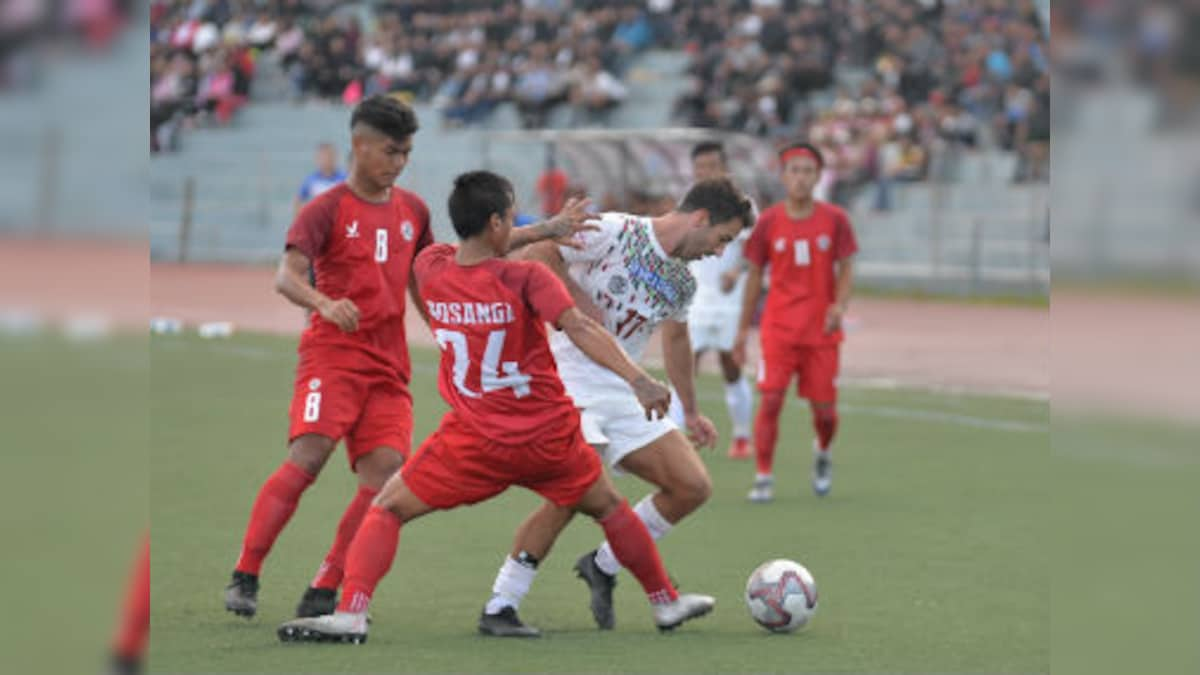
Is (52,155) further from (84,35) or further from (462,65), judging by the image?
(462,65)

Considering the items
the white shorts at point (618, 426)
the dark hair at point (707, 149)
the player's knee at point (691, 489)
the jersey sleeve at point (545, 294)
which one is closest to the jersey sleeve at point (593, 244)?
the white shorts at point (618, 426)

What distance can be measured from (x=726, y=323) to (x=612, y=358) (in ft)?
25.8

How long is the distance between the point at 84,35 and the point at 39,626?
5.06 ft

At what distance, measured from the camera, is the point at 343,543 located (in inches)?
305

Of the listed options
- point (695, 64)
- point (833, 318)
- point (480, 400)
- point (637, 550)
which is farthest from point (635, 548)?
point (695, 64)

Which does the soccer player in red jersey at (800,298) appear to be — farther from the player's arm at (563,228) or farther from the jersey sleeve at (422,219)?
the player's arm at (563,228)

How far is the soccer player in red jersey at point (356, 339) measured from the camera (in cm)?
757

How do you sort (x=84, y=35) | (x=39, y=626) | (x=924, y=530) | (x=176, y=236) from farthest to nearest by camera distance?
(x=176, y=236)
(x=924, y=530)
(x=39, y=626)
(x=84, y=35)

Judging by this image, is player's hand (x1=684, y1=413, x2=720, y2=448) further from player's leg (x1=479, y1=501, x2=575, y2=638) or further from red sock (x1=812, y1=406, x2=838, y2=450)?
red sock (x1=812, y1=406, x2=838, y2=450)

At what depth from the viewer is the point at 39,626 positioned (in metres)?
3.49

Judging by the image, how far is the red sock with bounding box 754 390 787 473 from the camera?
11688 mm

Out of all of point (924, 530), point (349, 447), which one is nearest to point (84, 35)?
point (349, 447)

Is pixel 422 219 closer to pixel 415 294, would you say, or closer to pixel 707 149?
pixel 415 294

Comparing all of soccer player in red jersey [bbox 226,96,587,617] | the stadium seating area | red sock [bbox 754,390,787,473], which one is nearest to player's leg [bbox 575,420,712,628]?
soccer player in red jersey [bbox 226,96,587,617]
